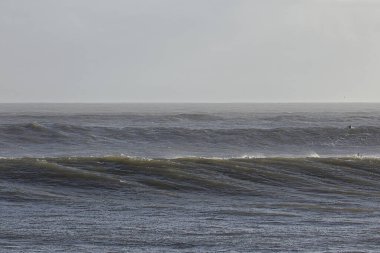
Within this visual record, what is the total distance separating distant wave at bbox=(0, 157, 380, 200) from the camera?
23.0 meters

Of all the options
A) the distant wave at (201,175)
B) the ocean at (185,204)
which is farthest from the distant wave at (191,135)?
the distant wave at (201,175)

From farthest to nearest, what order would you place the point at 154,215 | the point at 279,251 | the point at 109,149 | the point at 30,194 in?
the point at 109,149 < the point at 30,194 < the point at 154,215 < the point at 279,251

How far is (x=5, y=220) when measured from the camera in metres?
16.2

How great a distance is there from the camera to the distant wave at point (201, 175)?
2295 cm

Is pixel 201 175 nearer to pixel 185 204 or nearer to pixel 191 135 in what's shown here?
pixel 185 204

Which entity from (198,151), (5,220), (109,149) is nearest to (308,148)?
(198,151)

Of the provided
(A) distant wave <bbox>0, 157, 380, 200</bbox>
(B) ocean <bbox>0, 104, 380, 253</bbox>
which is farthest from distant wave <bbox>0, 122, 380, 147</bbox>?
(A) distant wave <bbox>0, 157, 380, 200</bbox>

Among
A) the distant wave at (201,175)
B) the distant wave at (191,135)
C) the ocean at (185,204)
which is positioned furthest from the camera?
the distant wave at (191,135)

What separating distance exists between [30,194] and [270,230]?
7543 millimetres

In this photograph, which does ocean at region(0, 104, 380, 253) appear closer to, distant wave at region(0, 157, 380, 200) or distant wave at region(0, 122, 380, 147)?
distant wave at region(0, 157, 380, 200)

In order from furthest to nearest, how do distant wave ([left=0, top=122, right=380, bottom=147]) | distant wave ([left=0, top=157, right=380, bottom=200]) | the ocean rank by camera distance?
distant wave ([left=0, top=122, right=380, bottom=147])
distant wave ([left=0, top=157, right=380, bottom=200])
the ocean

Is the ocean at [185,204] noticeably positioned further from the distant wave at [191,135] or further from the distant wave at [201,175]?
the distant wave at [191,135]

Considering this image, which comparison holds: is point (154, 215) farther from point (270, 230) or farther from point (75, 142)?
point (75, 142)

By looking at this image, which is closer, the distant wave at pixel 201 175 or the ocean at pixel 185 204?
the ocean at pixel 185 204
